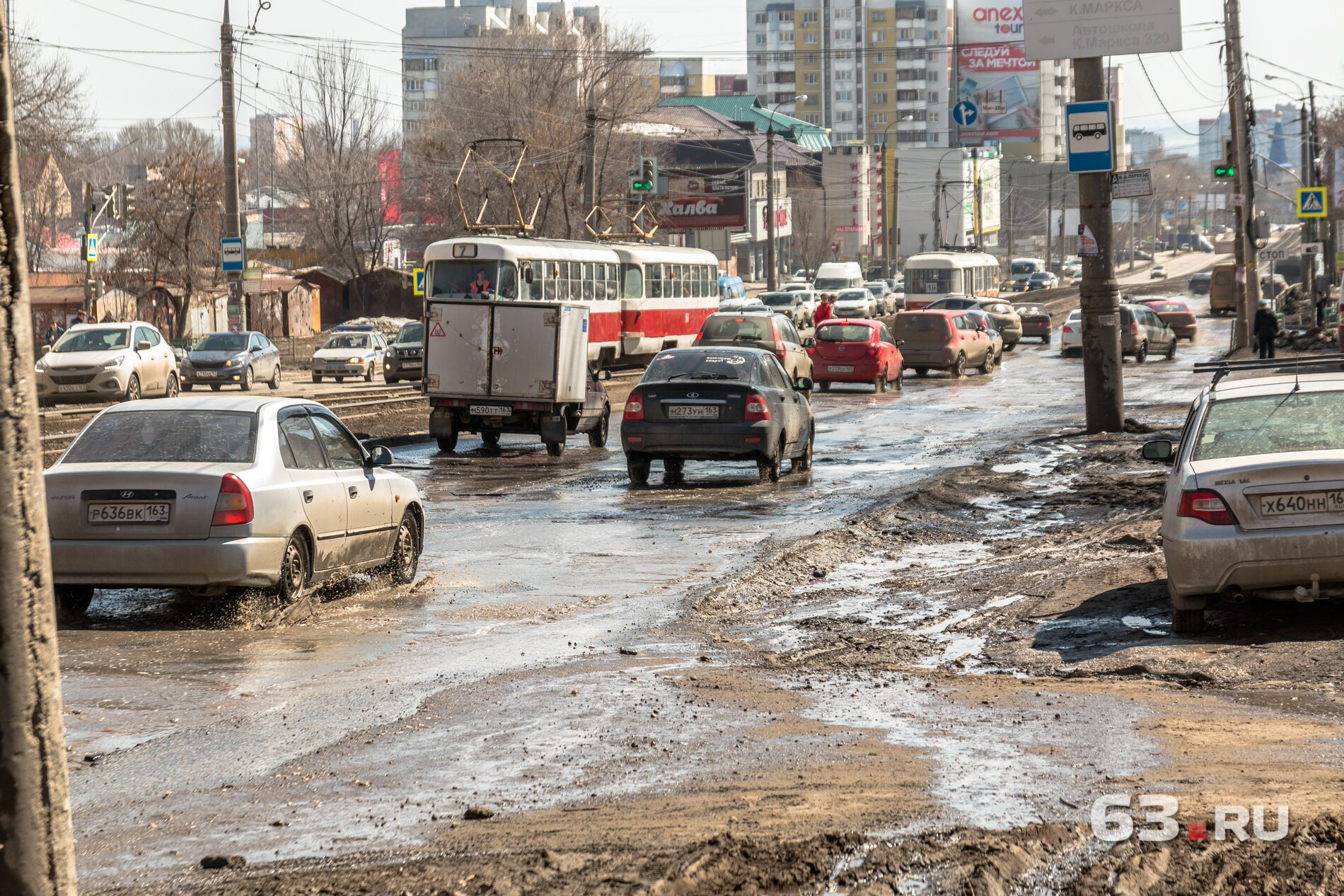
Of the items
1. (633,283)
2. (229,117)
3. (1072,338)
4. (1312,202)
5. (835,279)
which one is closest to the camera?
(229,117)

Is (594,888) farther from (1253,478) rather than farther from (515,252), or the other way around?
(515,252)

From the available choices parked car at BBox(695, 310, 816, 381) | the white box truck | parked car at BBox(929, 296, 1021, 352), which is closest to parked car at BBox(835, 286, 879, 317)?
parked car at BBox(929, 296, 1021, 352)

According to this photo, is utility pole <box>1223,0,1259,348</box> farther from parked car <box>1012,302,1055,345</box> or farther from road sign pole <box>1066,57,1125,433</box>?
road sign pole <box>1066,57,1125,433</box>

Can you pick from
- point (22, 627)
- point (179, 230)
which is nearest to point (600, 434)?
point (22, 627)

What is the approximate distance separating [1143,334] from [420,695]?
41884 millimetres

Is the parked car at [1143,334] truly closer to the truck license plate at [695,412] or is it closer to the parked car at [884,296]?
the parked car at [884,296]

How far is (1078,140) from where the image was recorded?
20.8 m

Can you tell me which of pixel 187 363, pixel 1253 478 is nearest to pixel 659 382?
pixel 1253 478

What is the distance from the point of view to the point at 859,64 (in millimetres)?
190625

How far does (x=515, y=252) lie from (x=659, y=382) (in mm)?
14962

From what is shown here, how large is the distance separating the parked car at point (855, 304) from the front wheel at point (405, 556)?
177 feet

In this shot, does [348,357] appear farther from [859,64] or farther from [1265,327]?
[859,64]

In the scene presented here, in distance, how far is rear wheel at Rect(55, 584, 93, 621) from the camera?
9.70 metres

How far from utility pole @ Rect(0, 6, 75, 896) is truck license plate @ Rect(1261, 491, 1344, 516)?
21.5 ft
